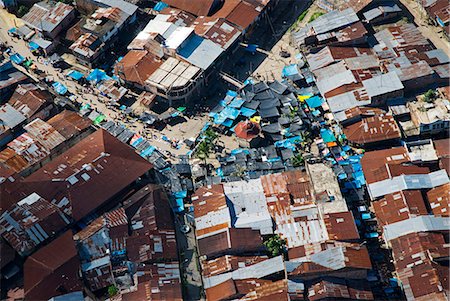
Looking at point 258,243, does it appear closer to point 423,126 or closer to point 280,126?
point 280,126

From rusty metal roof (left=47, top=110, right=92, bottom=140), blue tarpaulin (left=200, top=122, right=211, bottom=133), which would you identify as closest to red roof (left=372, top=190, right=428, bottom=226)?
blue tarpaulin (left=200, top=122, right=211, bottom=133)

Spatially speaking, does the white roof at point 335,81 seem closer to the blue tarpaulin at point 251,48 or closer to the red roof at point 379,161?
the red roof at point 379,161

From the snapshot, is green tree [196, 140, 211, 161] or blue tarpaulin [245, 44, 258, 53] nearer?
green tree [196, 140, 211, 161]

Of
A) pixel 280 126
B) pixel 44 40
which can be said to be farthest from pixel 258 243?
pixel 44 40

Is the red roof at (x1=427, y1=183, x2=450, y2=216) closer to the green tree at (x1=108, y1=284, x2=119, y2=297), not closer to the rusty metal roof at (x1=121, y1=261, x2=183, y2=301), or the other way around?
the rusty metal roof at (x1=121, y1=261, x2=183, y2=301)

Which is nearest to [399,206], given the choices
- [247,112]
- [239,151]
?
[239,151]
